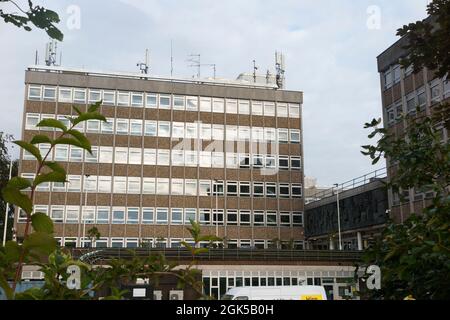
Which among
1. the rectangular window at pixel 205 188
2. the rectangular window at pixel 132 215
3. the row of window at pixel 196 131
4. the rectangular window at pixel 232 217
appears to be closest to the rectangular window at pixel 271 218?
the rectangular window at pixel 232 217

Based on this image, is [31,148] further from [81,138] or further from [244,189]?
[244,189]

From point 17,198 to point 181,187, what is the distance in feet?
147

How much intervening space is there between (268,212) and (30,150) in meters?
47.1

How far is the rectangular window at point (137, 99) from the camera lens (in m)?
45.5

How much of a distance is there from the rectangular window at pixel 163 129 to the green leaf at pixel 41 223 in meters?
45.0

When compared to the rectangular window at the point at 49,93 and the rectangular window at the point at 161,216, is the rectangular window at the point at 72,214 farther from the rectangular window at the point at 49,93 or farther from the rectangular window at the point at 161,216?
the rectangular window at the point at 49,93

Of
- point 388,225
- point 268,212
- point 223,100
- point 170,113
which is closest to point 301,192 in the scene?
point 268,212

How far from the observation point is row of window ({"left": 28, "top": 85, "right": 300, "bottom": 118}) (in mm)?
43625

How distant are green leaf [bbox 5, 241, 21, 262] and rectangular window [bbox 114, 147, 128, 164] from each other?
44.4 m

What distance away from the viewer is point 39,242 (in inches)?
36.9

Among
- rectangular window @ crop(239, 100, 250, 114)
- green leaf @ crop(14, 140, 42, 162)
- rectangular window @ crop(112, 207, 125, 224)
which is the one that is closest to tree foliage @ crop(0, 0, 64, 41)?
green leaf @ crop(14, 140, 42, 162)

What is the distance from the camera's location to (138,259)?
130 cm

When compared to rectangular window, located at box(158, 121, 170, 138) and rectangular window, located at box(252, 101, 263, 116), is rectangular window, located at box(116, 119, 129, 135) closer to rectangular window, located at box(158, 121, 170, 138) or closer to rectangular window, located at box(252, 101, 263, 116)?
rectangular window, located at box(158, 121, 170, 138)
